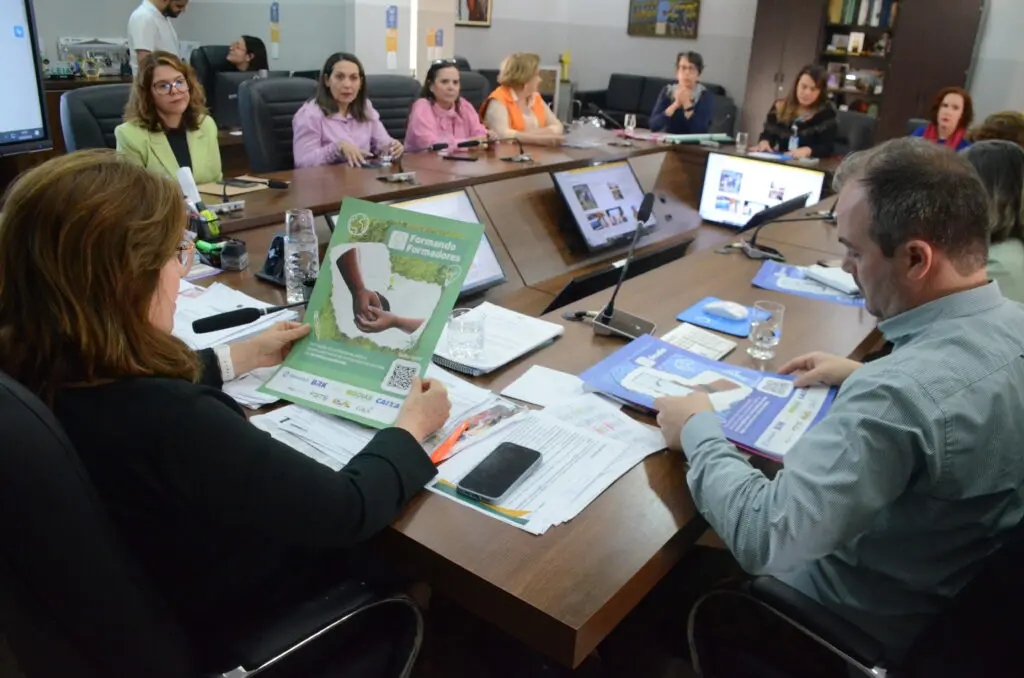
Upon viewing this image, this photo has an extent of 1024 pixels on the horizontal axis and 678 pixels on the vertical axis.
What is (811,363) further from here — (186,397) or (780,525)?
(186,397)

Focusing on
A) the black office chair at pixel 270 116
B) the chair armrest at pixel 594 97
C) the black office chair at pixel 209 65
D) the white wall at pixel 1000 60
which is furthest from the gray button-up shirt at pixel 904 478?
the chair armrest at pixel 594 97

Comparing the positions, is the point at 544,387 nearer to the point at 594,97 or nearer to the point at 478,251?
the point at 478,251

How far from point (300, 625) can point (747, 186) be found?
3.01 metres

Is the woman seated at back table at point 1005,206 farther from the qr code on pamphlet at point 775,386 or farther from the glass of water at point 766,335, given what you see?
the qr code on pamphlet at point 775,386

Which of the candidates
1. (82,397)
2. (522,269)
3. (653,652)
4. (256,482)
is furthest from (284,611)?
(522,269)

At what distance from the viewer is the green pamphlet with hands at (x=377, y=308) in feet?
3.95

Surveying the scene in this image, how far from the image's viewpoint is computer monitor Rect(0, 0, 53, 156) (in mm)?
2324

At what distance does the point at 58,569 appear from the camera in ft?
2.36

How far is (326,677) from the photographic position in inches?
39.6

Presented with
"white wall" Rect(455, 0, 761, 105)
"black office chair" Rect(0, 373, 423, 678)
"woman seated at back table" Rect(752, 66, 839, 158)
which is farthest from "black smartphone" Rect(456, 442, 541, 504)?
"white wall" Rect(455, 0, 761, 105)

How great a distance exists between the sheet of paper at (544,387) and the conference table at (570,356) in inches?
1.2

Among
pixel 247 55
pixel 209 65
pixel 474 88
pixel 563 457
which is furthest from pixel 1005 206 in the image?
pixel 209 65

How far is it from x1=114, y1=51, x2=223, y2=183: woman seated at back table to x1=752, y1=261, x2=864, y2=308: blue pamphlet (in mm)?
2057

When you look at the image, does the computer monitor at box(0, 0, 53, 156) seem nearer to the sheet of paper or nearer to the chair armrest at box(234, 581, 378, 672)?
the sheet of paper
